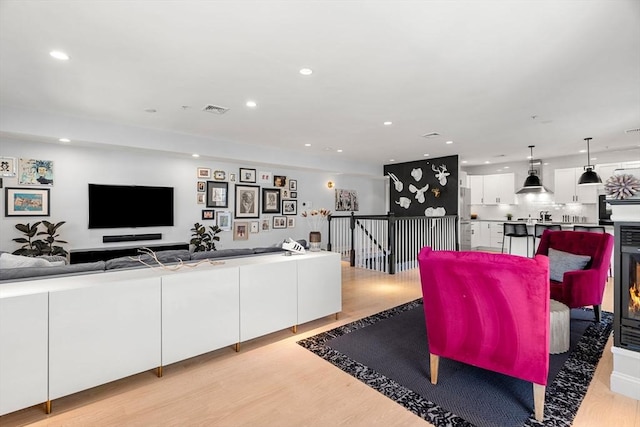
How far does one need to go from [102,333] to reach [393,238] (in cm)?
512

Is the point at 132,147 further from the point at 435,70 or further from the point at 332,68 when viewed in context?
the point at 435,70

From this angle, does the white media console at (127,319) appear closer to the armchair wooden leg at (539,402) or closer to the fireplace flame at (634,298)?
the armchair wooden leg at (539,402)

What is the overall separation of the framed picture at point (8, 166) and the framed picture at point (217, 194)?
3.01 metres

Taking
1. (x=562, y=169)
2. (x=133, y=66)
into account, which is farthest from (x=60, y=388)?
(x=562, y=169)

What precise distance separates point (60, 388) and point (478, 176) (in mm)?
10363

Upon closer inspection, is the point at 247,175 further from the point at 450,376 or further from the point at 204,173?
the point at 450,376

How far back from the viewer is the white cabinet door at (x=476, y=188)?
9.73m

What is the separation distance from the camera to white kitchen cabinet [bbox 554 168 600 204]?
7679 mm

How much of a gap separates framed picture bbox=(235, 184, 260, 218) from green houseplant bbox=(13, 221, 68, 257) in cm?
315

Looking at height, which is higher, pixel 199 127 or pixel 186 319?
pixel 199 127

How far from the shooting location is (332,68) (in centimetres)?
301

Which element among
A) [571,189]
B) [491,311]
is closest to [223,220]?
[491,311]

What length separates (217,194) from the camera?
697 cm

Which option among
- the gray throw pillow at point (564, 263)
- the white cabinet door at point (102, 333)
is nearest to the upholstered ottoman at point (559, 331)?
the gray throw pillow at point (564, 263)
